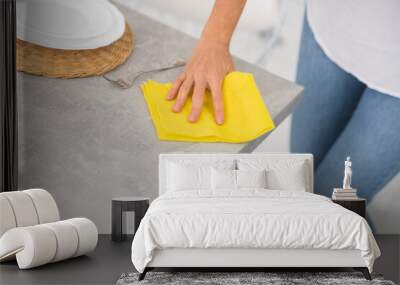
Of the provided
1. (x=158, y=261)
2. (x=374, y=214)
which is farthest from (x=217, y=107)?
(x=158, y=261)

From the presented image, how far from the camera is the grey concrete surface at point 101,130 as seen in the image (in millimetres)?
6008

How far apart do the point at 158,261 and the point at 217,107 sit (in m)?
2.21

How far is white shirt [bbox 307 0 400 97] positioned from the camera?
5.81m

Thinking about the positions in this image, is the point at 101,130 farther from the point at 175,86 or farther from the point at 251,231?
the point at 251,231

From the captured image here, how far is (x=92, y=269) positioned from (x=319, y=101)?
276cm

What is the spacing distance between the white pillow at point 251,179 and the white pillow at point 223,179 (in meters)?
0.04

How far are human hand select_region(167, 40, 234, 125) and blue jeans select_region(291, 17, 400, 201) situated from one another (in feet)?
2.46

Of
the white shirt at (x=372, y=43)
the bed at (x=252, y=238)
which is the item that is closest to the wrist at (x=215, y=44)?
the white shirt at (x=372, y=43)

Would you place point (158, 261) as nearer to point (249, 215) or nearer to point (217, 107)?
point (249, 215)

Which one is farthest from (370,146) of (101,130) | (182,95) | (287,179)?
(101,130)

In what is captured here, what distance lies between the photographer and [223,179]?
540cm

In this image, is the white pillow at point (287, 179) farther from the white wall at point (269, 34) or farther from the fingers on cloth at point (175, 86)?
the fingers on cloth at point (175, 86)

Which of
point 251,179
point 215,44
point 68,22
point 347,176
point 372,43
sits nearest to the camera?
point 251,179

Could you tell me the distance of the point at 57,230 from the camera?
4480 mm
